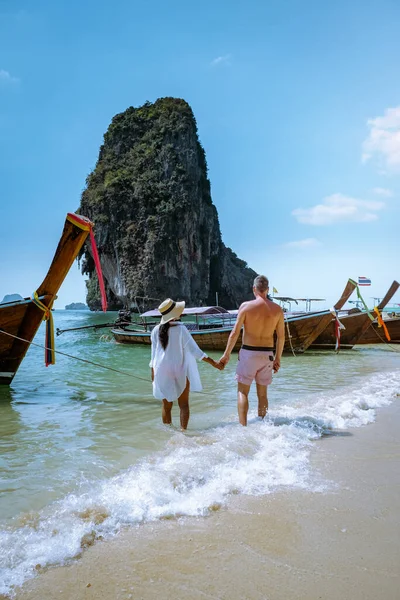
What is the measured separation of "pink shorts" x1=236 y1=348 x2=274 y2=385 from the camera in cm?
427

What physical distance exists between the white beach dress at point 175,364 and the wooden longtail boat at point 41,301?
2.99 meters

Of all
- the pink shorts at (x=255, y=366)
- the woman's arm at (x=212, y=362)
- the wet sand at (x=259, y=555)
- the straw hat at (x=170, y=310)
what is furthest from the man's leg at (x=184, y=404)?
the wet sand at (x=259, y=555)

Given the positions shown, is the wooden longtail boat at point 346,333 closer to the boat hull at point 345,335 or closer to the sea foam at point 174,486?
the boat hull at point 345,335

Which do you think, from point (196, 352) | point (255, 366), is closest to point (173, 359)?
point (196, 352)

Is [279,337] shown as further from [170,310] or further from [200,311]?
[200,311]

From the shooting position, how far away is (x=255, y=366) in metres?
4.27

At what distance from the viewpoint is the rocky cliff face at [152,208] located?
50469mm

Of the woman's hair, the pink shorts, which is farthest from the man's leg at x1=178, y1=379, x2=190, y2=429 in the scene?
the pink shorts

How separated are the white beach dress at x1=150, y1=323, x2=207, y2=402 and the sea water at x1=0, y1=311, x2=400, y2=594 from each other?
0.47 meters

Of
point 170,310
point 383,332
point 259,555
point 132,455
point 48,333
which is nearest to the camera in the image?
point 259,555

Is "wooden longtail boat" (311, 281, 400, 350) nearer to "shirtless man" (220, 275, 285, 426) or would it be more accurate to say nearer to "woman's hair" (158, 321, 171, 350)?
"shirtless man" (220, 275, 285, 426)

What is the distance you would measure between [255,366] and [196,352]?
0.66 m

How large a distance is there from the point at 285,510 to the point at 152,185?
2053 inches

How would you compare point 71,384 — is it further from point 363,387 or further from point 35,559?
point 35,559
